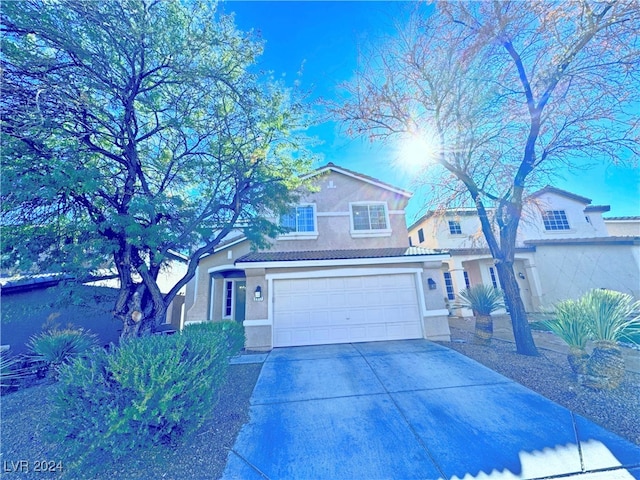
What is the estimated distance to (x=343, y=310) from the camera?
9.57 meters

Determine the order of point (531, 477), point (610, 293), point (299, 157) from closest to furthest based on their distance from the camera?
point (531, 477), point (610, 293), point (299, 157)

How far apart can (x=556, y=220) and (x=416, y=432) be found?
67.9ft

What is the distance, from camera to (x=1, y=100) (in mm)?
4598

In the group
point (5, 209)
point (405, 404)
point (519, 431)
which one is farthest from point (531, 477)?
point (5, 209)

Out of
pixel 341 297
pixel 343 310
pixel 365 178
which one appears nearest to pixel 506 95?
pixel 365 178

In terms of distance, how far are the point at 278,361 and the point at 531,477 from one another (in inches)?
238

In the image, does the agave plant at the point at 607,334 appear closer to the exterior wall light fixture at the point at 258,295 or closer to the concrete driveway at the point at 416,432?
the concrete driveway at the point at 416,432

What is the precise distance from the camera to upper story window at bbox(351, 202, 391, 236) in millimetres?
11820

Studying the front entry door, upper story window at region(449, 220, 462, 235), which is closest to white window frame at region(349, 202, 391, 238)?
the front entry door

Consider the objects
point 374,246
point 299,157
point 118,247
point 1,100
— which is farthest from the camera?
point 374,246

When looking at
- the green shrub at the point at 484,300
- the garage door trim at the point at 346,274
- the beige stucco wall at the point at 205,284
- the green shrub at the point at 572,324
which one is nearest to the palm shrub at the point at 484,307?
the green shrub at the point at 484,300

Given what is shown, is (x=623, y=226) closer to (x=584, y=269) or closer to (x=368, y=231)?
(x=584, y=269)

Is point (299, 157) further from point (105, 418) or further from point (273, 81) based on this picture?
point (105, 418)

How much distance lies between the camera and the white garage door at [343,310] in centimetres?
938
